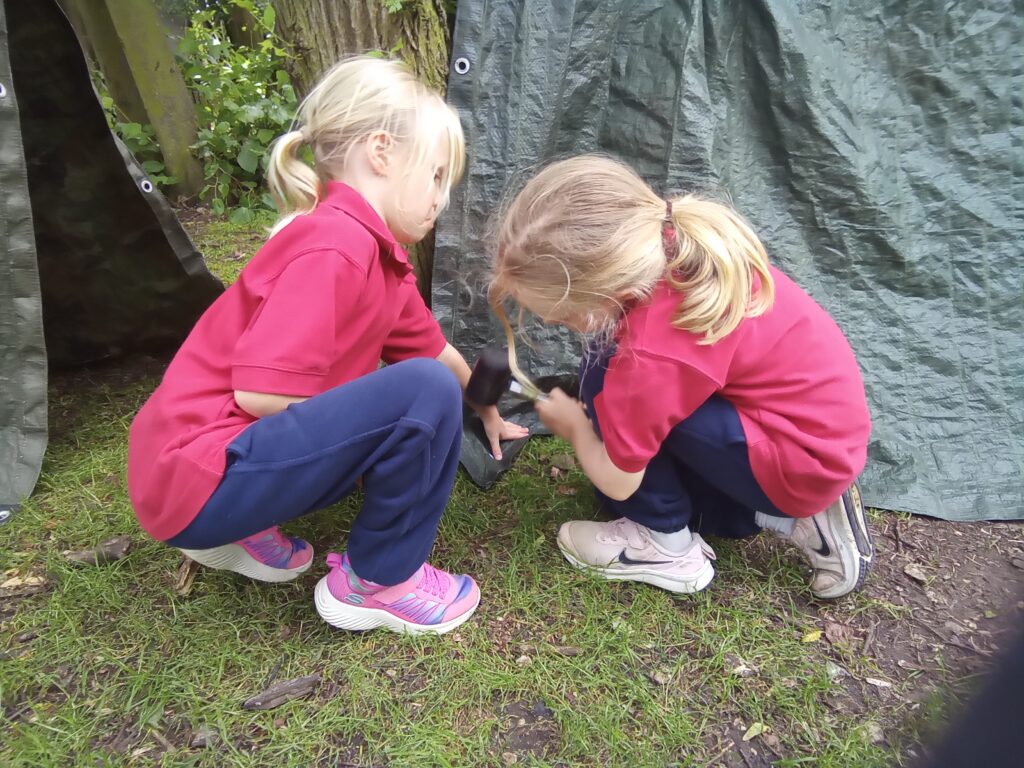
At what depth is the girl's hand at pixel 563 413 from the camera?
5.76 ft

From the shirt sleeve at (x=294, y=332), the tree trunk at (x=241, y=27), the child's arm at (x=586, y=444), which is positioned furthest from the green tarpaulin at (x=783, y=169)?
the tree trunk at (x=241, y=27)

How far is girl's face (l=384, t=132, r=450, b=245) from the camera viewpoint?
1545 millimetres

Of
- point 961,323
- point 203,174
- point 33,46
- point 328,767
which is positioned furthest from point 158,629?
point 203,174

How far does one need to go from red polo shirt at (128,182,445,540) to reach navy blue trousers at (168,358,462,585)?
5cm

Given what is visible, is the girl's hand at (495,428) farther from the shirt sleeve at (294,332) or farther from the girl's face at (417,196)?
the shirt sleeve at (294,332)

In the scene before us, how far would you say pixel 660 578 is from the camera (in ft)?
6.09

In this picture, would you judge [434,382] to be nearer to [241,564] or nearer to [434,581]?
[434,581]

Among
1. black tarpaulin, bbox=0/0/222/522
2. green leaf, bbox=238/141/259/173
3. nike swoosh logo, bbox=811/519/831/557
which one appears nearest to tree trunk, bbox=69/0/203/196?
green leaf, bbox=238/141/259/173

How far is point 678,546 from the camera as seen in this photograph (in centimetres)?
185

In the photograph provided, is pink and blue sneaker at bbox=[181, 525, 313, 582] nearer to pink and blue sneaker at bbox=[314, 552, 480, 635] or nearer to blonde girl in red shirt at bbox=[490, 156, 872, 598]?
pink and blue sneaker at bbox=[314, 552, 480, 635]

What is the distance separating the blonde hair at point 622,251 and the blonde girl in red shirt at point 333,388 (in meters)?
0.30

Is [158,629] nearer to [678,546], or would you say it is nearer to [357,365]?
[357,365]

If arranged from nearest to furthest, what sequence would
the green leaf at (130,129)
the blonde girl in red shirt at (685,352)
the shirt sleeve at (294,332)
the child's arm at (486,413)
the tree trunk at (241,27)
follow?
1. the shirt sleeve at (294,332)
2. the blonde girl in red shirt at (685,352)
3. the child's arm at (486,413)
4. the green leaf at (130,129)
5. the tree trunk at (241,27)

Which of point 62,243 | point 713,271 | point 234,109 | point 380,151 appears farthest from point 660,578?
point 234,109
